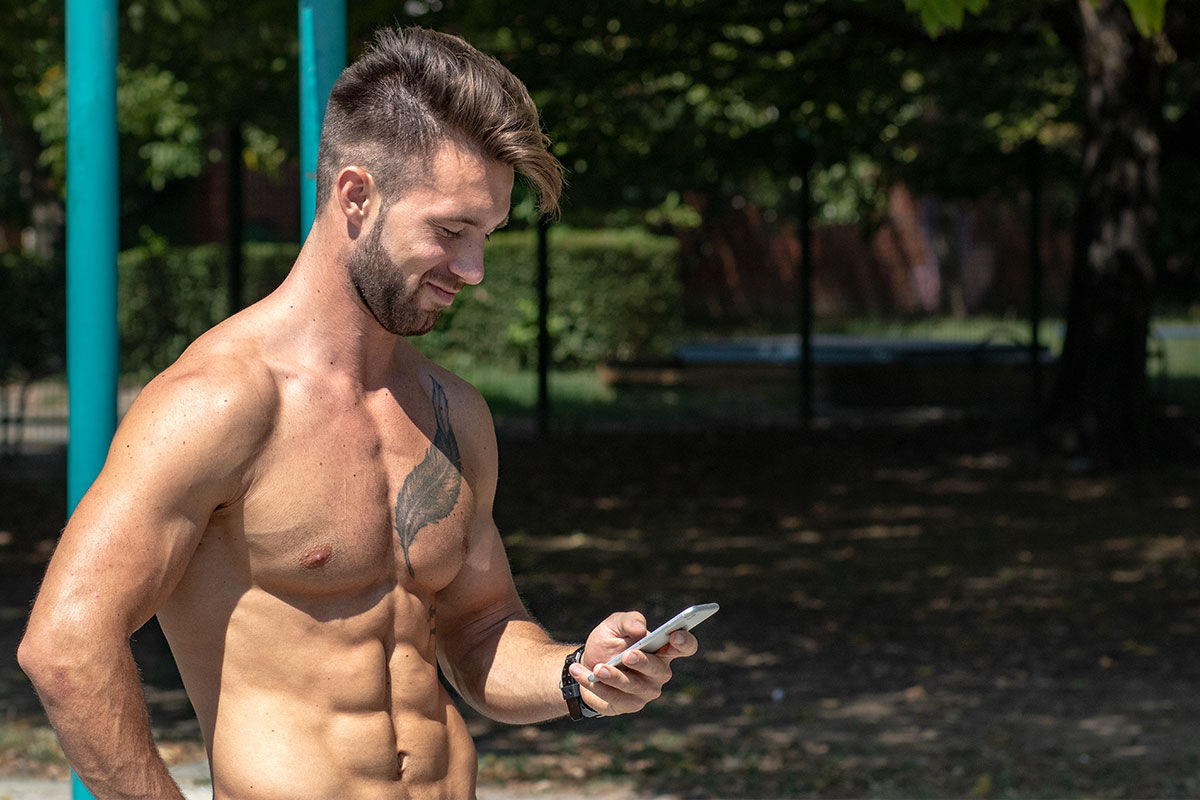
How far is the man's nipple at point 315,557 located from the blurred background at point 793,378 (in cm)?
330

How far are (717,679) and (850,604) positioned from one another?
146 cm

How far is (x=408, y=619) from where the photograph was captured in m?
2.29

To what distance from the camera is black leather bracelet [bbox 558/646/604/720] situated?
92.0 inches

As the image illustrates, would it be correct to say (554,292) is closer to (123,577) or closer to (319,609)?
(319,609)

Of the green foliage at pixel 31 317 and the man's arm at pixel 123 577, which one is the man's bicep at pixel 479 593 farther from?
the green foliage at pixel 31 317

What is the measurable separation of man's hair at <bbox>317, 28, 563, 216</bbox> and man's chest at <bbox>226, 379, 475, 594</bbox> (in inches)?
13.3

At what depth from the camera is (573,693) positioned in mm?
2346

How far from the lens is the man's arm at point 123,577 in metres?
1.87

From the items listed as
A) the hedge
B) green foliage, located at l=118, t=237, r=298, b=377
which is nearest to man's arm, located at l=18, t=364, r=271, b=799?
green foliage, located at l=118, t=237, r=298, b=377

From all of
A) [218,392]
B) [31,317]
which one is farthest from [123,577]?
[31,317]

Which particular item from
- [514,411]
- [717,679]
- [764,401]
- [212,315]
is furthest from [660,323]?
[717,679]

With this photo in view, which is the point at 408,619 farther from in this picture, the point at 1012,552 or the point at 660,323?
the point at 660,323

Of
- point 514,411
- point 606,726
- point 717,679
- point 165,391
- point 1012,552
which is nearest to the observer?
point 165,391

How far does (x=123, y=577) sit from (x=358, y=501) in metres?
0.40
